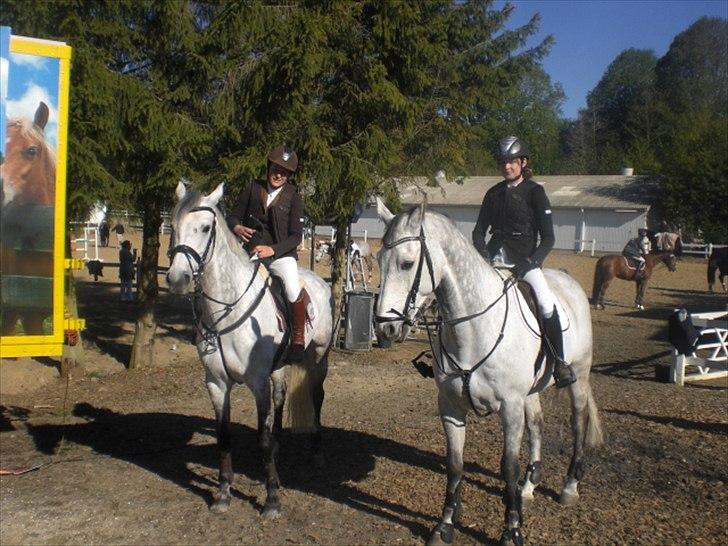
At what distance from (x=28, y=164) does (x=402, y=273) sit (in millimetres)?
3856

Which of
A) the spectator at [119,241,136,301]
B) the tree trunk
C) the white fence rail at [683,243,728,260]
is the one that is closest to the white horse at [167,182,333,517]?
the tree trunk

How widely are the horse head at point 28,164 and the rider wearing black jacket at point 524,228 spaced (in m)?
3.88

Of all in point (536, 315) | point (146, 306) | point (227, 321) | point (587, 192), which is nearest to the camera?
point (536, 315)

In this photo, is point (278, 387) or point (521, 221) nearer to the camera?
point (521, 221)

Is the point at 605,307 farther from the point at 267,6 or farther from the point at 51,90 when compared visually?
the point at 51,90

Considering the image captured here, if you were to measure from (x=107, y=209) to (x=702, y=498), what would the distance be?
8.25 meters

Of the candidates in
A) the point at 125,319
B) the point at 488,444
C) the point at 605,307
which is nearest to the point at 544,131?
the point at 605,307

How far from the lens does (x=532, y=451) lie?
649 cm

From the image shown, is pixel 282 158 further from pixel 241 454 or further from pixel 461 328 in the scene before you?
pixel 241 454

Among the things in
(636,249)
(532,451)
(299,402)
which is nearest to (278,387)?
(299,402)

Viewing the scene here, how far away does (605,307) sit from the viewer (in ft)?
72.1

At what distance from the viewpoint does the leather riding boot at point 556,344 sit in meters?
5.61

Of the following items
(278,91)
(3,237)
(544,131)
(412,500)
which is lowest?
(412,500)

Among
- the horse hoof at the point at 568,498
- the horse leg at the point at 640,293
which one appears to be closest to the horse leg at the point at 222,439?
the horse hoof at the point at 568,498
